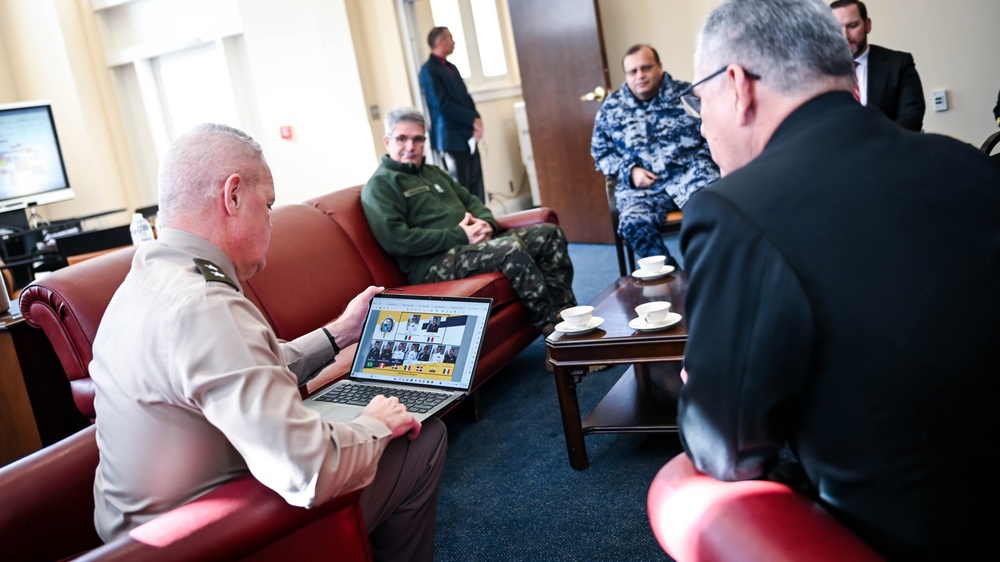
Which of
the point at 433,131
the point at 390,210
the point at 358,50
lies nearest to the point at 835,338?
the point at 390,210

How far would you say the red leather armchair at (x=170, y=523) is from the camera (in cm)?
107

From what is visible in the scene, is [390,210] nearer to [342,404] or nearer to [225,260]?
[342,404]

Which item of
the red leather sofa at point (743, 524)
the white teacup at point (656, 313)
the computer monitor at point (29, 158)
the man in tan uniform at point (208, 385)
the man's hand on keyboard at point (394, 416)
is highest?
the computer monitor at point (29, 158)

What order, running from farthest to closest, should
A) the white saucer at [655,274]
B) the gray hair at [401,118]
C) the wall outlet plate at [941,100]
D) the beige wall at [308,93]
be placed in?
the beige wall at [308,93] < the wall outlet plate at [941,100] < the gray hair at [401,118] < the white saucer at [655,274]

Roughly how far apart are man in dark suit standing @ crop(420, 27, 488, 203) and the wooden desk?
3.52 m

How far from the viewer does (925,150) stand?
91 cm

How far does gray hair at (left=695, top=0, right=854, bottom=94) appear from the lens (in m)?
0.97

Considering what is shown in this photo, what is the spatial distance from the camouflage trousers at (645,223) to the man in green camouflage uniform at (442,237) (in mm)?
371

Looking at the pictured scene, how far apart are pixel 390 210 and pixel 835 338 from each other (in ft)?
8.46

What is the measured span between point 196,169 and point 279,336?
4.81 ft

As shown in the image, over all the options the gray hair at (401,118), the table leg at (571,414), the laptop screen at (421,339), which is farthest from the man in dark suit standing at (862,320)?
the gray hair at (401,118)

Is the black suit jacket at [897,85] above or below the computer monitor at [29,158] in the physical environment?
below

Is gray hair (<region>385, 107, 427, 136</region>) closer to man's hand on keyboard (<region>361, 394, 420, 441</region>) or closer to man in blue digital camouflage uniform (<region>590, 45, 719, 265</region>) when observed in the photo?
man in blue digital camouflage uniform (<region>590, 45, 719, 265</region>)

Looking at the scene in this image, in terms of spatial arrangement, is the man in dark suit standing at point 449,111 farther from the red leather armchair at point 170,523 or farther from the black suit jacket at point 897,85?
the red leather armchair at point 170,523
